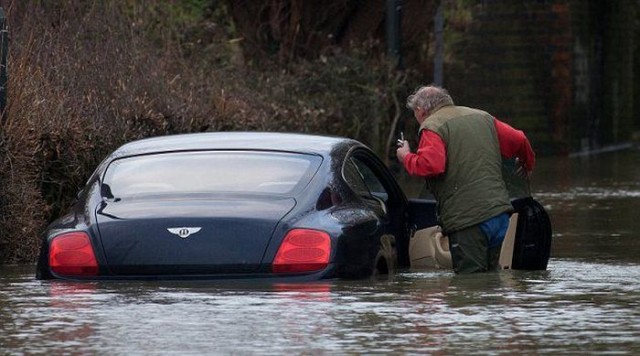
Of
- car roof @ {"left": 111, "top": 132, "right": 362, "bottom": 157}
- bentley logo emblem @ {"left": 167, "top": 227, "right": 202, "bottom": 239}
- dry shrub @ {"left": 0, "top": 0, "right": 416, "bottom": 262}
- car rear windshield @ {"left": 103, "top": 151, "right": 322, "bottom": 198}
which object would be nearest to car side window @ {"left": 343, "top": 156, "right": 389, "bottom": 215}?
car roof @ {"left": 111, "top": 132, "right": 362, "bottom": 157}

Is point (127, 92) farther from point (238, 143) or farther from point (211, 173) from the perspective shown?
point (211, 173)

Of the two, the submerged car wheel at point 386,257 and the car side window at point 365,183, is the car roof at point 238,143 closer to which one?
the car side window at point 365,183

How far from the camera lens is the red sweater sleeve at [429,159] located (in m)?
11.3

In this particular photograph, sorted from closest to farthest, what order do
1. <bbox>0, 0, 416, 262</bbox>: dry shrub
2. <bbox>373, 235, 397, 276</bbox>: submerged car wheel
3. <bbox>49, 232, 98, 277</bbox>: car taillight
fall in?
1. <bbox>49, 232, 98, 277</bbox>: car taillight
2. <bbox>373, 235, 397, 276</bbox>: submerged car wheel
3. <bbox>0, 0, 416, 262</bbox>: dry shrub

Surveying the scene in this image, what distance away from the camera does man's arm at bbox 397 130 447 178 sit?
37.0ft

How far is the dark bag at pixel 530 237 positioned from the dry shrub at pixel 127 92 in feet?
11.0

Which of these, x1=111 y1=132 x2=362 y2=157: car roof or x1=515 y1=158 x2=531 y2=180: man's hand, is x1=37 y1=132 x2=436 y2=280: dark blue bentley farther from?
x1=515 y1=158 x2=531 y2=180: man's hand

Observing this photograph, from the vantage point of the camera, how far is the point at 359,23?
84.2ft

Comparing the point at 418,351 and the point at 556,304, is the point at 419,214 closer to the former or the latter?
the point at 556,304

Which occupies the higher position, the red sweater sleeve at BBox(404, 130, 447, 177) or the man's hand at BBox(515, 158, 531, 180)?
the red sweater sleeve at BBox(404, 130, 447, 177)

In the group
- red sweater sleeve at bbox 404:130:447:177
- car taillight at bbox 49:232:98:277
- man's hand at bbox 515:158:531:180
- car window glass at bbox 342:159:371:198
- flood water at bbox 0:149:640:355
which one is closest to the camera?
flood water at bbox 0:149:640:355

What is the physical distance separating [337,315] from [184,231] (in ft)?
4.40

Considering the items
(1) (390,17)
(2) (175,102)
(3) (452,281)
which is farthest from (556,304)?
(1) (390,17)

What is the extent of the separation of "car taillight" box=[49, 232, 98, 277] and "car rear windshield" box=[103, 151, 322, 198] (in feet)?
1.54
